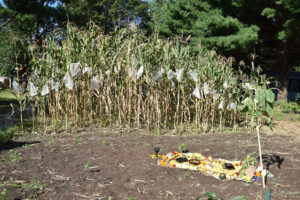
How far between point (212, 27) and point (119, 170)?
25.5 feet

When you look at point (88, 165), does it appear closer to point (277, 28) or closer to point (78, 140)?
point (78, 140)

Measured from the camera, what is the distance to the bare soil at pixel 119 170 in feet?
7.68

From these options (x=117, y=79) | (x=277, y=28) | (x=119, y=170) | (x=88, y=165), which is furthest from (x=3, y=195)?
(x=277, y=28)

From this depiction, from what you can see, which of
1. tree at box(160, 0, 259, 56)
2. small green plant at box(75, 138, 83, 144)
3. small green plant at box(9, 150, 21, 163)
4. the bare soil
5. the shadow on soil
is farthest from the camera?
tree at box(160, 0, 259, 56)

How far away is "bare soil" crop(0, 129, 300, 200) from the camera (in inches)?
92.1

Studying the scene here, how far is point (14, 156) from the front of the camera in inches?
125

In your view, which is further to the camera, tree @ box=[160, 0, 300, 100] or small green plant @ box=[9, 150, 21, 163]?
tree @ box=[160, 0, 300, 100]

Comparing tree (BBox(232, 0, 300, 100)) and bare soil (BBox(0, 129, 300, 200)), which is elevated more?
tree (BBox(232, 0, 300, 100))

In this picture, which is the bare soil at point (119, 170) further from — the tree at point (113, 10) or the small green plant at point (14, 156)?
the tree at point (113, 10)

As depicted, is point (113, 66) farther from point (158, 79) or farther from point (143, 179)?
point (143, 179)

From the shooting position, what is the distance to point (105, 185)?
246 cm

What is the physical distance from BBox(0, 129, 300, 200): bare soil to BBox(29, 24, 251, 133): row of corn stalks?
2.17ft

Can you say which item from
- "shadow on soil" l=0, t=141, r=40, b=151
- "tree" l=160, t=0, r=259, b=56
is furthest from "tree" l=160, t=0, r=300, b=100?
"shadow on soil" l=0, t=141, r=40, b=151

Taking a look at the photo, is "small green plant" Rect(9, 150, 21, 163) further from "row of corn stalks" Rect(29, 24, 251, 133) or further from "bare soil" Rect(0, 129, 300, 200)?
"row of corn stalks" Rect(29, 24, 251, 133)
